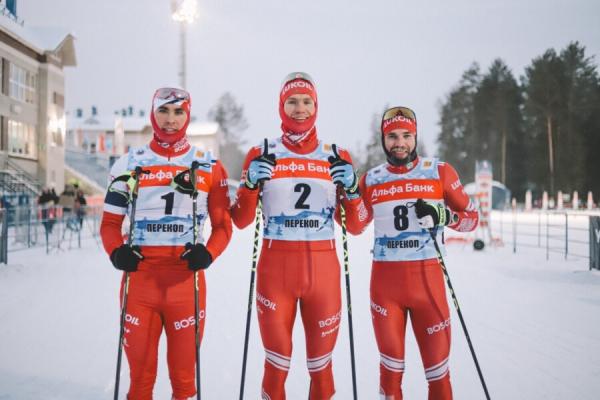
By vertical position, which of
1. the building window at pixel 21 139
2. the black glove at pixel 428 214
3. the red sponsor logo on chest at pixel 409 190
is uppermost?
→ the building window at pixel 21 139

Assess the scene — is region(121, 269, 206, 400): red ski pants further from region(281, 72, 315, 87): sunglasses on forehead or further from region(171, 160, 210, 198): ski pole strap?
region(281, 72, 315, 87): sunglasses on forehead

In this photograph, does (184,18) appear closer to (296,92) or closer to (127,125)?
(296,92)

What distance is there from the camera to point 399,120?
3.66 meters

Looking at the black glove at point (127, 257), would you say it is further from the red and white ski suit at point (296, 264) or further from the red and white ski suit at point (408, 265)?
the red and white ski suit at point (408, 265)

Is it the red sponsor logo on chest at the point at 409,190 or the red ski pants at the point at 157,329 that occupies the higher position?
the red sponsor logo on chest at the point at 409,190

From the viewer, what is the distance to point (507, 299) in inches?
307

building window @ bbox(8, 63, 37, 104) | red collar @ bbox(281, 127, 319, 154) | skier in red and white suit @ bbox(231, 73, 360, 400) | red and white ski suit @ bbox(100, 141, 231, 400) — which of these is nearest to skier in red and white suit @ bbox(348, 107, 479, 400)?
skier in red and white suit @ bbox(231, 73, 360, 400)

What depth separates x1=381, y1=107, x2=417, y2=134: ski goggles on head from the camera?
3.65 m

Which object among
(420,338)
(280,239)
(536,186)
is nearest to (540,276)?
(420,338)

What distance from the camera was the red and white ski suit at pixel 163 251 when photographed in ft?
9.77

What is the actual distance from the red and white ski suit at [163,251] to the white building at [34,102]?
72.1 ft

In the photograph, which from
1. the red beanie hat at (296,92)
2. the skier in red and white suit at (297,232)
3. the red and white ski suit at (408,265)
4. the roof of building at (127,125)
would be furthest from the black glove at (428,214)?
the roof of building at (127,125)

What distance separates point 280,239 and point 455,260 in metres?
10.2

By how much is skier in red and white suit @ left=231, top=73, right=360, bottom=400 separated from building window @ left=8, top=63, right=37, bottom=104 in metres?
24.8
